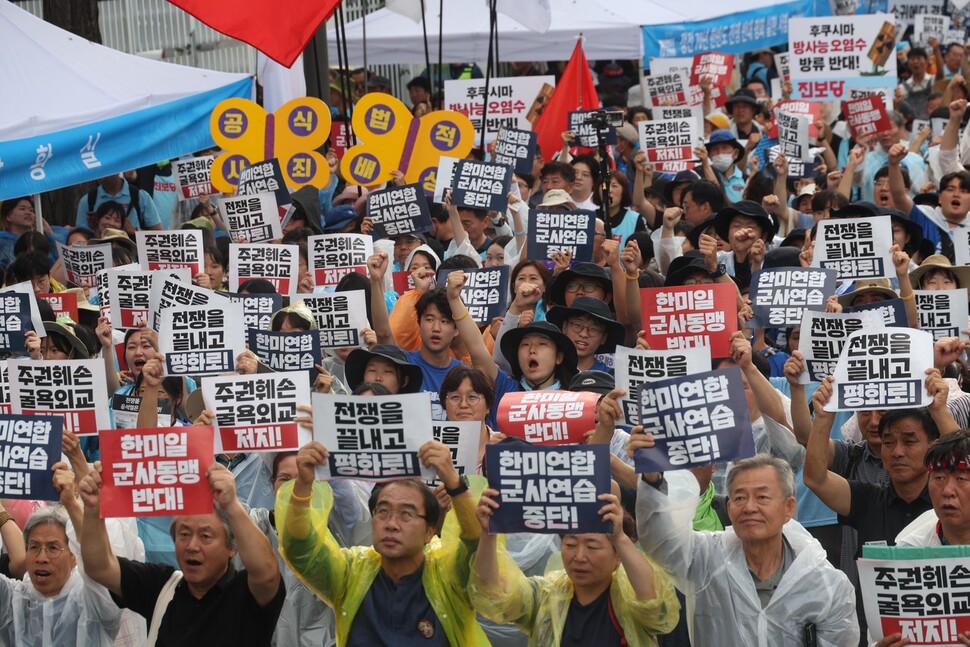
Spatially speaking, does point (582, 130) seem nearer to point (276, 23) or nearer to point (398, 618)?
point (276, 23)

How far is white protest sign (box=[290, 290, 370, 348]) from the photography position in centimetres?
872

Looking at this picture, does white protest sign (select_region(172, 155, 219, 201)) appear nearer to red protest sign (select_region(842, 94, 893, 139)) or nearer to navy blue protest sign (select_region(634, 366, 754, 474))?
red protest sign (select_region(842, 94, 893, 139))

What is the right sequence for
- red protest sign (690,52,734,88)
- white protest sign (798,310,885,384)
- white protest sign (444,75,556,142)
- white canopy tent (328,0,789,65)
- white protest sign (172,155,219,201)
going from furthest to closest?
white canopy tent (328,0,789,65) → red protest sign (690,52,734,88) → white protest sign (444,75,556,142) → white protest sign (172,155,219,201) → white protest sign (798,310,885,384)

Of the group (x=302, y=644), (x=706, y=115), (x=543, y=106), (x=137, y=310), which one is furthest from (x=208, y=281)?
(x=706, y=115)

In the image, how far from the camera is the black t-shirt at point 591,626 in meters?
5.40

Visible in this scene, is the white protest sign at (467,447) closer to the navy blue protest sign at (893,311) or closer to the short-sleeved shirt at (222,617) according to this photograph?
the short-sleeved shirt at (222,617)

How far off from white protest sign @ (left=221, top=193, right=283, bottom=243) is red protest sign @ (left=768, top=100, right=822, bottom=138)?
457 centimetres

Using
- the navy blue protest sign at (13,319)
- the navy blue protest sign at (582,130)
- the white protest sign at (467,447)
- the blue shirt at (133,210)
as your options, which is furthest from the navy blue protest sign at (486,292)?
the blue shirt at (133,210)

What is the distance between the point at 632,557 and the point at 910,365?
162 cm

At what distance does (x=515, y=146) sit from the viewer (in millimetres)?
12664

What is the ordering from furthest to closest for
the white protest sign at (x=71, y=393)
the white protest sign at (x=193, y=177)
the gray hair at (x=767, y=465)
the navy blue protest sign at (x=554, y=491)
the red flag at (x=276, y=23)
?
the white protest sign at (x=193, y=177) → the red flag at (x=276, y=23) → the white protest sign at (x=71, y=393) → the gray hair at (x=767, y=465) → the navy blue protest sign at (x=554, y=491)

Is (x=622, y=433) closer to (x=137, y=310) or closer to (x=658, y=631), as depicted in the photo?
(x=658, y=631)

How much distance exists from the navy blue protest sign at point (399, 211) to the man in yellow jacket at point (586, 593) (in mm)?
5731

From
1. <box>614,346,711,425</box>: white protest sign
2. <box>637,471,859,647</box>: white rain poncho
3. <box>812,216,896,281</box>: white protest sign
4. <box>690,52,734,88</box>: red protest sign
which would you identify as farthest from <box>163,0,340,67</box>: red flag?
<box>637,471,859,647</box>: white rain poncho
